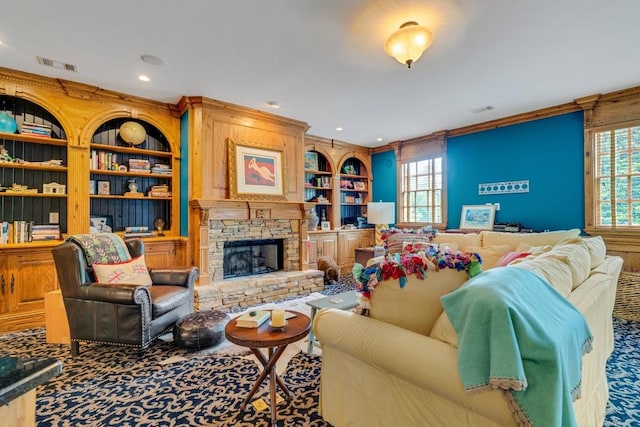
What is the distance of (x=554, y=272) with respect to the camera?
5.25 ft

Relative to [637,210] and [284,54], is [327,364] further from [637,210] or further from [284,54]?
[637,210]

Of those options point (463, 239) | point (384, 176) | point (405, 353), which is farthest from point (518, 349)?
point (384, 176)

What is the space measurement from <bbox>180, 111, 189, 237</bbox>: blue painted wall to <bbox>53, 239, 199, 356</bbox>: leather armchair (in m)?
1.50

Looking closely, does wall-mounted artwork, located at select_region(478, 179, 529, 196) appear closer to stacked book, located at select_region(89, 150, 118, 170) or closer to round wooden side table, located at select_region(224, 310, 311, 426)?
round wooden side table, located at select_region(224, 310, 311, 426)

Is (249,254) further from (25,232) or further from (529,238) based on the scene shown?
(529,238)

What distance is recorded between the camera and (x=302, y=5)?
2.26m

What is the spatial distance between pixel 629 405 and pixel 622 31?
9.71 ft

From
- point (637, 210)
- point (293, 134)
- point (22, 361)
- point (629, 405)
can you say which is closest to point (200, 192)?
point (293, 134)

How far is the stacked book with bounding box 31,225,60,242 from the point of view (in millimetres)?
3522

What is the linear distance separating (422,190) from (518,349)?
5.47 meters

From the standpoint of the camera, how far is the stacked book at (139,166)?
415 centimetres

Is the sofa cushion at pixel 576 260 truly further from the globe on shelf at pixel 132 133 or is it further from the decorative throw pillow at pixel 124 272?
the globe on shelf at pixel 132 133

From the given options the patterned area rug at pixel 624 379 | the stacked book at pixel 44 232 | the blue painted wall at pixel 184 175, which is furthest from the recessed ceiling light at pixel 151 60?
the patterned area rug at pixel 624 379

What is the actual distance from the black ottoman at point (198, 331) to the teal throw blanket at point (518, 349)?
2262 millimetres
